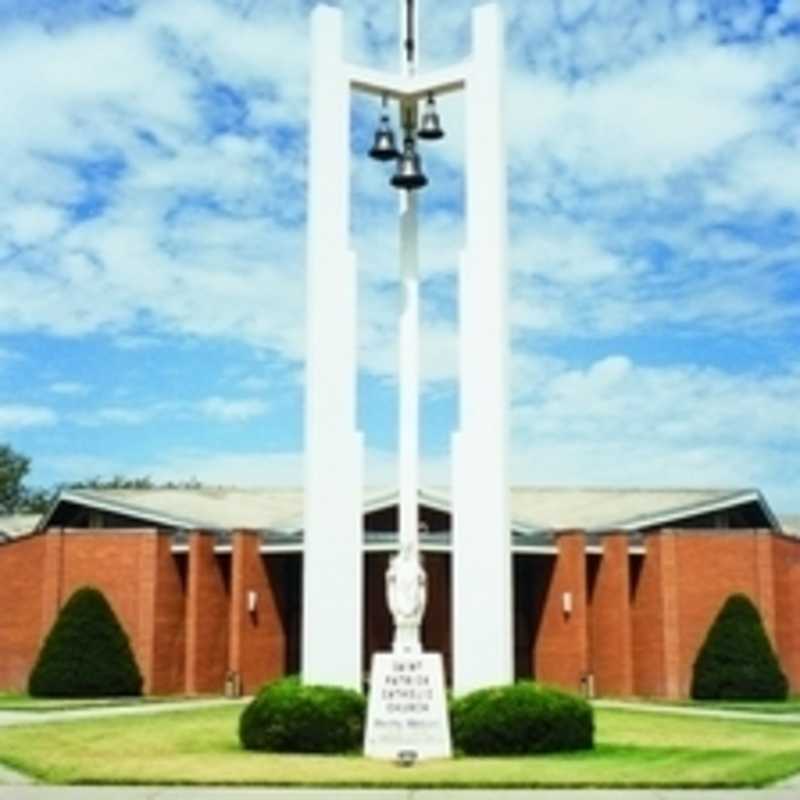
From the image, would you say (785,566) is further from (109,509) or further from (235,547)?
(109,509)

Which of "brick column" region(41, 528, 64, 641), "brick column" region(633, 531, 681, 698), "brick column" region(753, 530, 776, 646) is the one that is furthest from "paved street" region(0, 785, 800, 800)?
"brick column" region(41, 528, 64, 641)

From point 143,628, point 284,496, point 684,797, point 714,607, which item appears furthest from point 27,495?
point 684,797

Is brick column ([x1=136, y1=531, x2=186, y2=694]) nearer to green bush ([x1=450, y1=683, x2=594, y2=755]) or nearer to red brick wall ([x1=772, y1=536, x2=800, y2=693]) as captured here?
red brick wall ([x1=772, y1=536, x2=800, y2=693])

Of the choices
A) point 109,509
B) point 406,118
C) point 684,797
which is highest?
point 406,118

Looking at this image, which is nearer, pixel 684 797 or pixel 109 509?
pixel 684 797

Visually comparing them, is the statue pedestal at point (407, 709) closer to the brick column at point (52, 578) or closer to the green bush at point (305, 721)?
the green bush at point (305, 721)

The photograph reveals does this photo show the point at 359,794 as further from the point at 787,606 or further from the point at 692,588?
the point at 787,606

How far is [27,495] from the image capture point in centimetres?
8256

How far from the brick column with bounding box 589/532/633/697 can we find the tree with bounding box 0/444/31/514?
52.0 m

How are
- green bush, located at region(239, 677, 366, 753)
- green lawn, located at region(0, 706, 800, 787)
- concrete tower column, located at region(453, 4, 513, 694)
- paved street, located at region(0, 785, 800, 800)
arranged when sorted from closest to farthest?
paved street, located at region(0, 785, 800, 800)
green lawn, located at region(0, 706, 800, 787)
green bush, located at region(239, 677, 366, 753)
concrete tower column, located at region(453, 4, 513, 694)

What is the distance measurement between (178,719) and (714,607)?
1585cm

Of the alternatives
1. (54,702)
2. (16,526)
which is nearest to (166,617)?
(54,702)

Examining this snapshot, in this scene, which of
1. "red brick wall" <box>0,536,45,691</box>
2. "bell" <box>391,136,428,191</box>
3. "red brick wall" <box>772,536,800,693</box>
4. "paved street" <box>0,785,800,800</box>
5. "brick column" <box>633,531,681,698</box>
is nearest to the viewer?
"paved street" <box>0,785,800,800</box>

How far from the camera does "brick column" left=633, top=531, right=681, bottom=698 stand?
35125 mm
